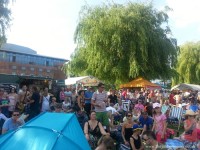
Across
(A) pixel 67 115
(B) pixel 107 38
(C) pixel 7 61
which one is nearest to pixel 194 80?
(B) pixel 107 38

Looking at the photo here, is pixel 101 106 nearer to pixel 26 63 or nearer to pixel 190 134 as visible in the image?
pixel 190 134

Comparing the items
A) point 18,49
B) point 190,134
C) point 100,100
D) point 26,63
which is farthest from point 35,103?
point 26,63

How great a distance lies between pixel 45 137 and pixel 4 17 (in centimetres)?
1616

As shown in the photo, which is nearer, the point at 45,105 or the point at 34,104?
the point at 34,104

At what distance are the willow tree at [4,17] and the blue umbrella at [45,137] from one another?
15076mm

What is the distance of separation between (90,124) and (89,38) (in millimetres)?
18910

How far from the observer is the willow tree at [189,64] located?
41.3 meters

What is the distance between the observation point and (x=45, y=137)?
→ 18.8ft

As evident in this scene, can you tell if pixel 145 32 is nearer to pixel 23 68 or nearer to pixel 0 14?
pixel 0 14

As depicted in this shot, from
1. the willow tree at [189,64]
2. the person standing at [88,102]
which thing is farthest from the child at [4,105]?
the willow tree at [189,64]

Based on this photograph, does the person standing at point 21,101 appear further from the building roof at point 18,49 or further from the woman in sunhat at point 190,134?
the building roof at point 18,49

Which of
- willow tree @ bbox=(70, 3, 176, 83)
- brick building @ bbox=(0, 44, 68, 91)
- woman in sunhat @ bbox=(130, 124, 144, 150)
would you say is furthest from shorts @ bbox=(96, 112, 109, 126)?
brick building @ bbox=(0, 44, 68, 91)

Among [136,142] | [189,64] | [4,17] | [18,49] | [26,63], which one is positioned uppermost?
[18,49]

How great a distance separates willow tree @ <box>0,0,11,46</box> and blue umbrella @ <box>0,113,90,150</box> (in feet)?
49.5
